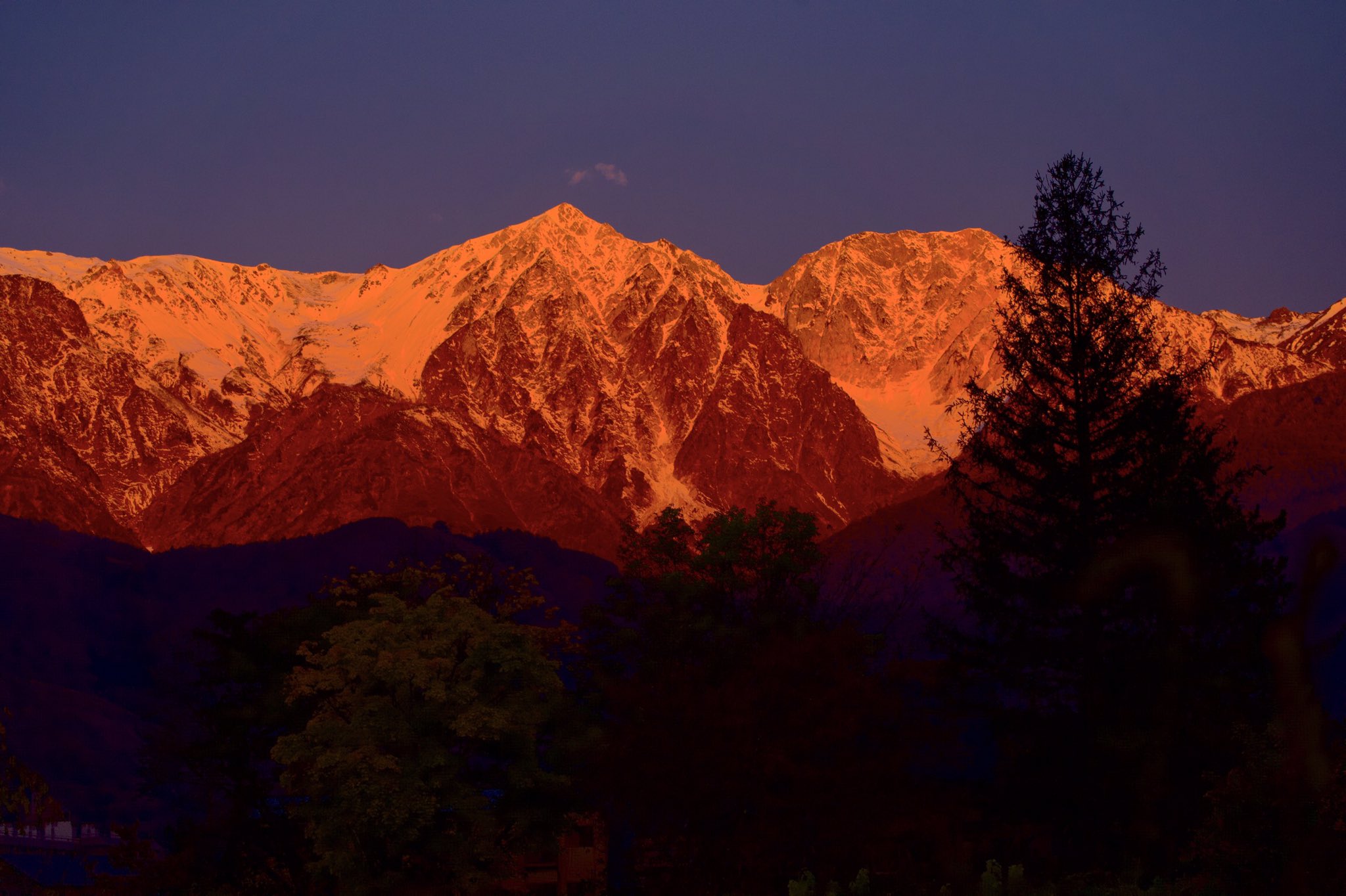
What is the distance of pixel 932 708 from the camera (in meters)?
35.3

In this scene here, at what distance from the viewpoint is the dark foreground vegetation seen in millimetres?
29922

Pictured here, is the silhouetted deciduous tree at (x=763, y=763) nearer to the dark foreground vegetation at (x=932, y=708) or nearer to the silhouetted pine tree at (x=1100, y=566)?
the dark foreground vegetation at (x=932, y=708)

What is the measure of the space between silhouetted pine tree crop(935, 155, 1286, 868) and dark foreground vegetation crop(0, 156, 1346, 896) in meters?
0.07

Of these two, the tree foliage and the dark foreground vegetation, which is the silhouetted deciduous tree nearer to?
the dark foreground vegetation

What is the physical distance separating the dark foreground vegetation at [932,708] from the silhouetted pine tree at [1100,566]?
71mm

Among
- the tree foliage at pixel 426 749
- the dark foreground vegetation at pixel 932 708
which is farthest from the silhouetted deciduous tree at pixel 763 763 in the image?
the tree foliage at pixel 426 749

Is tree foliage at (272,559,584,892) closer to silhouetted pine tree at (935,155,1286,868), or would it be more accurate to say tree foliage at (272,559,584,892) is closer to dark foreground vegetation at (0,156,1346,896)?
dark foreground vegetation at (0,156,1346,896)

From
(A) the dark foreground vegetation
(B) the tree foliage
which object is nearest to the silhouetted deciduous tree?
(A) the dark foreground vegetation

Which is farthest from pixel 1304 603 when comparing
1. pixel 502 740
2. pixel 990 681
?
pixel 502 740

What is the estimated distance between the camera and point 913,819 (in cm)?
3144

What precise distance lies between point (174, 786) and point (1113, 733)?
5452 cm

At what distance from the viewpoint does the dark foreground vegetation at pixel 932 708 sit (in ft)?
98.2

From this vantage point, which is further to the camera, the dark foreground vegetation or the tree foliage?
the tree foliage

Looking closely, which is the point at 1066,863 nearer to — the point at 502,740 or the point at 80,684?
the point at 502,740
